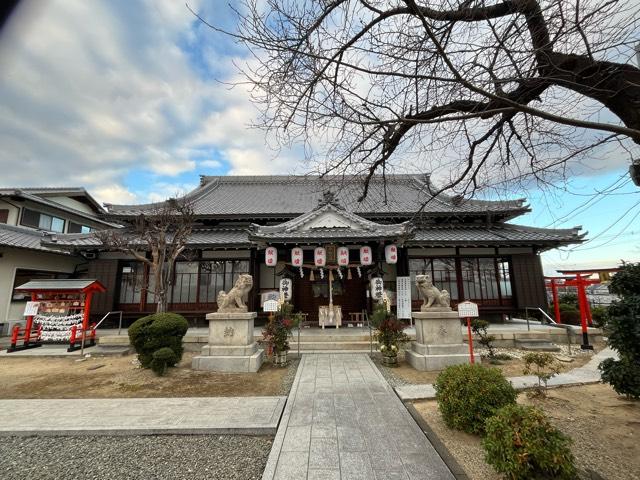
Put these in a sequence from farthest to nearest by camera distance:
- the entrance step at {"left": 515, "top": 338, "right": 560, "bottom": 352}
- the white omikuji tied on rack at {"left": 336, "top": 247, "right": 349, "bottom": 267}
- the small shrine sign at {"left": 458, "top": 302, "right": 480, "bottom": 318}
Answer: the white omikuji tied on rack at {"left": 336, "top": 247, "right": 349, "bottom": 267} < the entrance step at {"left": 515, "top": 338, "right": 560, "bottom": 352} < the small shrine sign at {"left": 458, "top": 302, "right": 480, "bottom": 318}

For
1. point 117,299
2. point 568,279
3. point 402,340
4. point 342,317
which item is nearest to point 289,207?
point 342,317

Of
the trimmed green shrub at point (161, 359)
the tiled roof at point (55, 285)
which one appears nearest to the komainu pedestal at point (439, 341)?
the trimmed green shrub at point (161, 359)

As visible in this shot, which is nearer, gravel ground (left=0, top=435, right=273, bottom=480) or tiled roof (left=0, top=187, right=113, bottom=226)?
gravel ground (left=0, top=435, right=273, bottom=480)

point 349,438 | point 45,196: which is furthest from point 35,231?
point 349,438

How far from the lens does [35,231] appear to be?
16.3 m

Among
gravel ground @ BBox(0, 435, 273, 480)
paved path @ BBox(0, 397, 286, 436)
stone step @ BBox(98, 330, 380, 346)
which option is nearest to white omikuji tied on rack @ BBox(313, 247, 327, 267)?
stone step @ BBox(98, 330, 380, 346)

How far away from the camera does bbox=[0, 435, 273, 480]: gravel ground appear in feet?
11.3

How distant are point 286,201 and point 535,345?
14468mm

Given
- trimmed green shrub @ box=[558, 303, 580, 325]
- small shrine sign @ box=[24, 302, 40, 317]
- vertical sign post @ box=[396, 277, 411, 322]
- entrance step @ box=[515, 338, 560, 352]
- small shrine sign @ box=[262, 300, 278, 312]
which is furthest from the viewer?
trimmed green shrub @ box=[558, 303, 580, 325]

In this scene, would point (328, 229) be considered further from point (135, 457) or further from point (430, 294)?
point (135, 457)

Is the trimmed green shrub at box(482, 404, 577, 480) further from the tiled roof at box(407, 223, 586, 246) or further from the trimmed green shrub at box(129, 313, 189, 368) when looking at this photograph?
the tiled roof at box(407, 223, 586, 246)

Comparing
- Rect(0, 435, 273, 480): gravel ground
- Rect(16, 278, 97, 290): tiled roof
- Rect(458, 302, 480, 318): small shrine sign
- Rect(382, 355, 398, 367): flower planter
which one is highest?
Rect(16, 278, 97, 290): tiled roof

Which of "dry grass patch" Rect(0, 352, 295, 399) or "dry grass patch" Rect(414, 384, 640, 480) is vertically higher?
"dry grass patch" Rect(414, 384, 640, 480)

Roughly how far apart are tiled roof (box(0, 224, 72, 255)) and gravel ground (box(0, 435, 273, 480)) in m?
13.3
